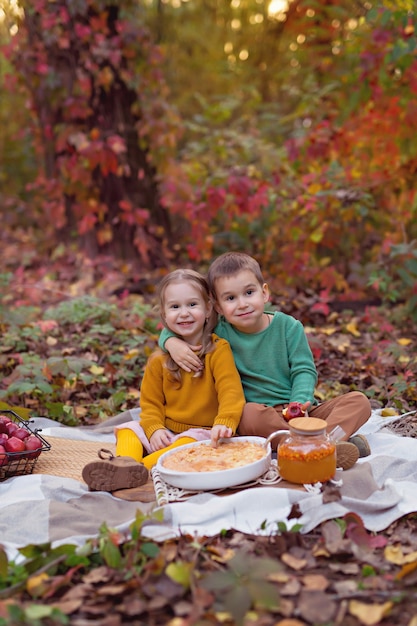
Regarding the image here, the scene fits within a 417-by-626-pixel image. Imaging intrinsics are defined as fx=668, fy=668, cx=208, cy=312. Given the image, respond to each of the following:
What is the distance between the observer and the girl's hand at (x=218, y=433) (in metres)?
3.04

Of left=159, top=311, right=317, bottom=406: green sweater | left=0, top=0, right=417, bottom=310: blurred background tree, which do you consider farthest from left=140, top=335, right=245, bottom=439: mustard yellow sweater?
left=0, top=0, right=417, bottom=310: blurred background tree

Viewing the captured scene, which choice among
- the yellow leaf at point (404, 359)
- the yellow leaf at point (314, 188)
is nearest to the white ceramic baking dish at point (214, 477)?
the yellow leaf at point (404, 359)

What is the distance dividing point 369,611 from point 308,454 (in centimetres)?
80

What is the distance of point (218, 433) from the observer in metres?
3.05

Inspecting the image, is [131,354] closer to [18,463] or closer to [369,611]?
[18,463]

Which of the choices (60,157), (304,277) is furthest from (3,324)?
(304,277)

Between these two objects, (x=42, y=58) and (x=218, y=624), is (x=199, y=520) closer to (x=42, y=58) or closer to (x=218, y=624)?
(x=218, y=624)

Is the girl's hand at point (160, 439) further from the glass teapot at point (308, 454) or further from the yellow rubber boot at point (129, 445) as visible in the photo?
the glass teapot at point (308, 454)

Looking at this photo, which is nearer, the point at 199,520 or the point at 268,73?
the point at 199,520

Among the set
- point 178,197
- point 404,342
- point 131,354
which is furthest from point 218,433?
point 178,197

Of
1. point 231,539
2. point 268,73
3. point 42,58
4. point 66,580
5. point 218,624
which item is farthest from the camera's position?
point 268,73

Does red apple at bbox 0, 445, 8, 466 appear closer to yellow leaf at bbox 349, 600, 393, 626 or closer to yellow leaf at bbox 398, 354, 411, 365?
yellow leaf at bbox 349, 600, 393, 626

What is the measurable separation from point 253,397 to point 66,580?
1442 mm

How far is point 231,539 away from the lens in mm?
2541
